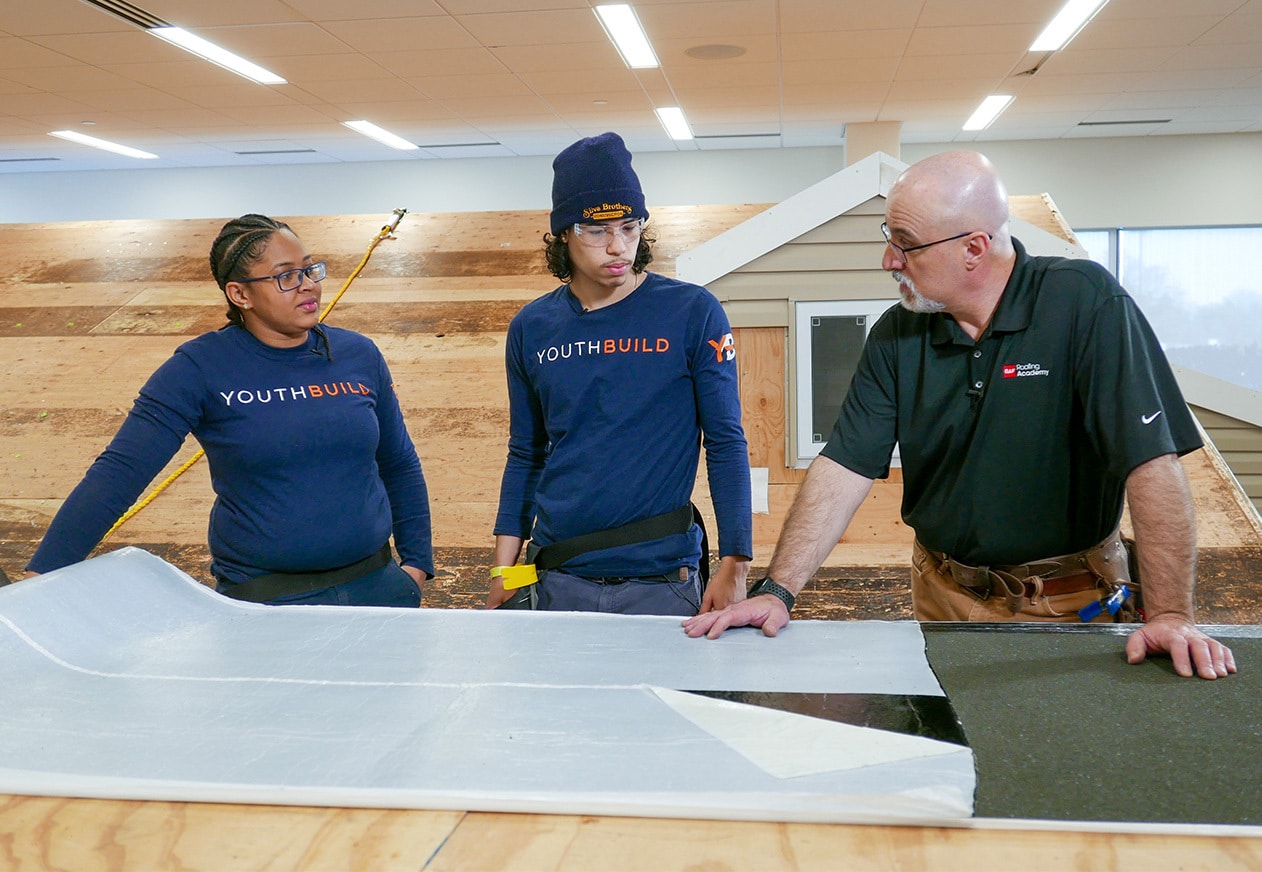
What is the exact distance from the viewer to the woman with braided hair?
1.72m

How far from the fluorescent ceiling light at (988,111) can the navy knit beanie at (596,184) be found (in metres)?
7.92

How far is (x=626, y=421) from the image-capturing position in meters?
1.76

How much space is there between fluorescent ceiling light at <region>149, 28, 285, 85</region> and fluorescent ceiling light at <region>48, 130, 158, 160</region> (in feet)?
11.8

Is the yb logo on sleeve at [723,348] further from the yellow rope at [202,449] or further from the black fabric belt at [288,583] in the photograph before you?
the yellow rope at [202,449]

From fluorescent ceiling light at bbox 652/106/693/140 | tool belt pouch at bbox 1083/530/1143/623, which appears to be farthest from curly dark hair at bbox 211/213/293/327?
fluorescent ceiling light at bbox 652/106/693/140

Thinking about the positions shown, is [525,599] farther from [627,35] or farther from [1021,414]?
[627,35]

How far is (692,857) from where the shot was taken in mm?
830

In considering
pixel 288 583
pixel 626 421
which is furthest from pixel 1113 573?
pixel 288 583

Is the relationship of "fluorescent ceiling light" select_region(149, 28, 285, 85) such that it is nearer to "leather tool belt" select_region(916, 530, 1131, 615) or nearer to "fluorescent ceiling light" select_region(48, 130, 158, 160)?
"fluorescent ceiling light" select_region(48, 130, 158, 160)

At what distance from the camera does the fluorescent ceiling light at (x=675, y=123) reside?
909cm

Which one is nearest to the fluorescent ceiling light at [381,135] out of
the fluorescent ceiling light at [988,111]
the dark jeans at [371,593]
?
the fluorescent ceiling light at [988,111]

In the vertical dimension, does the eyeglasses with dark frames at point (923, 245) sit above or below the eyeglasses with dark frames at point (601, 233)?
below

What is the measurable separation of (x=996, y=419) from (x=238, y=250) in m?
1.37

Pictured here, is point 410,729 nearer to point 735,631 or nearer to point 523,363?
point 735,631
